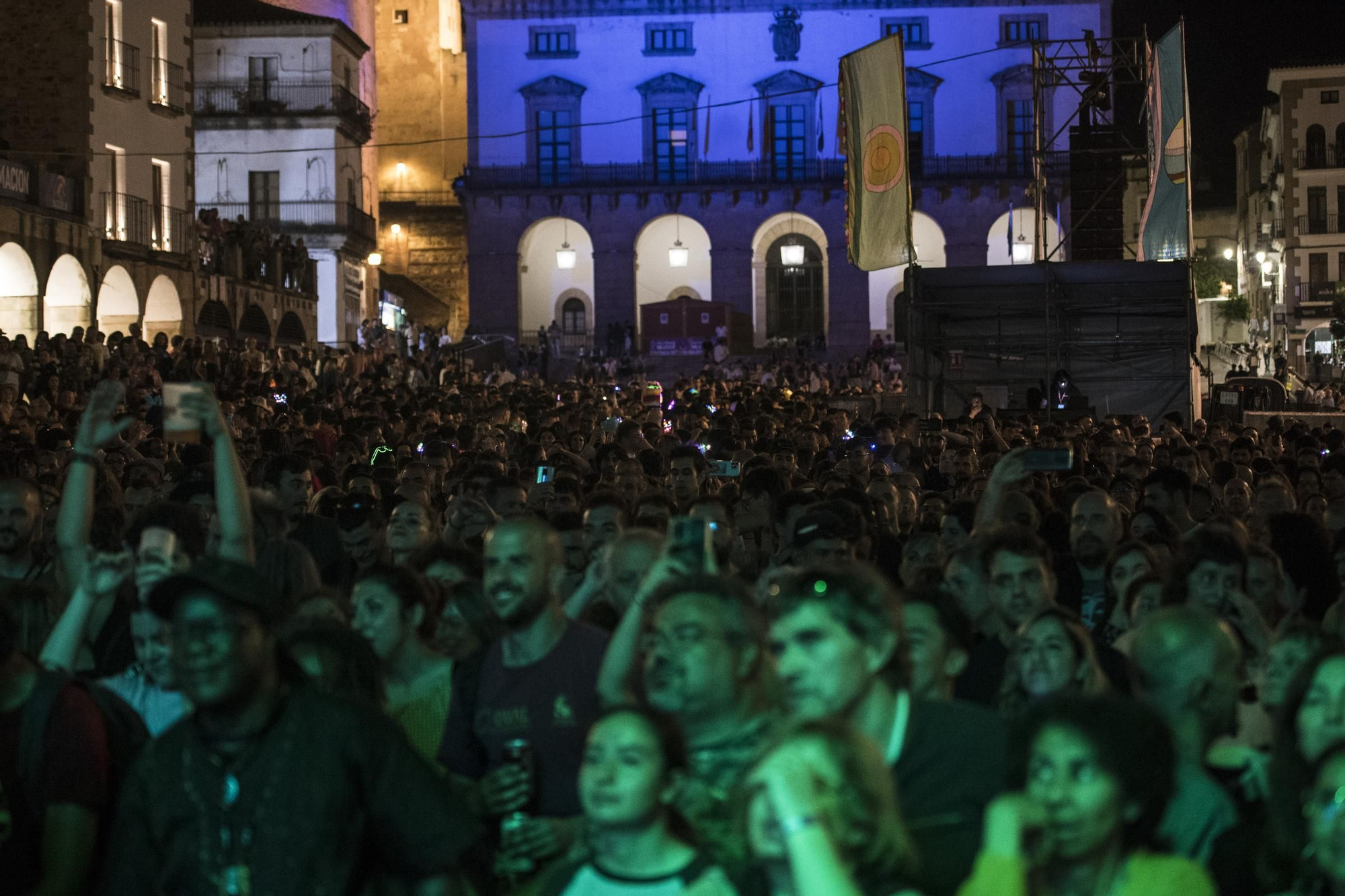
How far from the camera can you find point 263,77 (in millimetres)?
47719

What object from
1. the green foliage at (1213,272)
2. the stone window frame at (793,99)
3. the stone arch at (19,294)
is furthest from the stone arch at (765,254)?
the stone arch at (19,294)

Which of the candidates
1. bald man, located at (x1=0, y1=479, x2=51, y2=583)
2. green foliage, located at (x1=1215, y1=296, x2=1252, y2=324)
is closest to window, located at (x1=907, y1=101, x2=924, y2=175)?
green foliage, located at (x1=1215, y1=296, x2=1252, y2=324)

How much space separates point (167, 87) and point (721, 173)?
30.8 meters

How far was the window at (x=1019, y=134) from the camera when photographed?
62.0m

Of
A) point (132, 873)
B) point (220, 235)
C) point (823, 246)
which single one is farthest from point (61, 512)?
point (823, 246)

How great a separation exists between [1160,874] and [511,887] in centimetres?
158

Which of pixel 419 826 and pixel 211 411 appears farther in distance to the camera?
pixel 211 411

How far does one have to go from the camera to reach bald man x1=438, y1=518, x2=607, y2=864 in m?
A: 4.58

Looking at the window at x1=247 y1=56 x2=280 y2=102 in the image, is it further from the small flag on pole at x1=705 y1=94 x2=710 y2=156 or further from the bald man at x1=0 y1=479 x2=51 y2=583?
the bald man at x1=0 y1=479 x2=51 y2=583

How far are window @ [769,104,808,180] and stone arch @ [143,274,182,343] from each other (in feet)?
108

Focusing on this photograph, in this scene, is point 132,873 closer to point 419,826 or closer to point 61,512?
point 419,826

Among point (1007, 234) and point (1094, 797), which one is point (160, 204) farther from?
point (1007, 234)

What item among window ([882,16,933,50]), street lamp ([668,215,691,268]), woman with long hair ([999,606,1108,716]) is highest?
window ([882,16,933,50])

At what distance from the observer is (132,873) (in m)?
3.82
